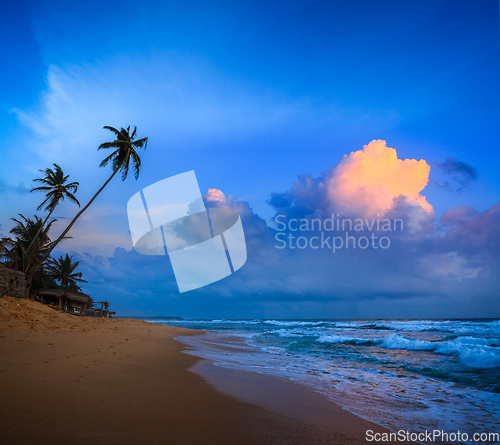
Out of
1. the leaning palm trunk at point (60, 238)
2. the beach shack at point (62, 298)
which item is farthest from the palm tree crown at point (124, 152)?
the beach shack at point (62, 298)

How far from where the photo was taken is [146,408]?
343 centimetres

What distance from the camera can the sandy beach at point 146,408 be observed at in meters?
2.67

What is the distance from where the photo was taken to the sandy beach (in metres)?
2.67

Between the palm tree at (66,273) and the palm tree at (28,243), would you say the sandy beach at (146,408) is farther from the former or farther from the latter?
the palm tree at (66,273)

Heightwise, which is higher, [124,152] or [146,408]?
[124,152]

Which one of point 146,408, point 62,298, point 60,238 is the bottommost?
point 62,298

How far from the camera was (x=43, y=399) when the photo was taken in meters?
3.26

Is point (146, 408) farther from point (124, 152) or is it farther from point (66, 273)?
point (66, 273)

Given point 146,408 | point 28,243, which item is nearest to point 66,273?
point 28,243

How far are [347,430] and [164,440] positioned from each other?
2.19 meters

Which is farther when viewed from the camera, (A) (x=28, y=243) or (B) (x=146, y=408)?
(A) (x=28, y=243)

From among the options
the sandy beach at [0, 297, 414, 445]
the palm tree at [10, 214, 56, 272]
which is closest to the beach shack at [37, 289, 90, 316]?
the palm tree at [10, 214, 56, 272]

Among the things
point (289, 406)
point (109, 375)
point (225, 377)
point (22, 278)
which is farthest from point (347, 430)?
point (22, 278)

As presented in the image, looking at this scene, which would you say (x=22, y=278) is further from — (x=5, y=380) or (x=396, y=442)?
(x=396, y=442)
